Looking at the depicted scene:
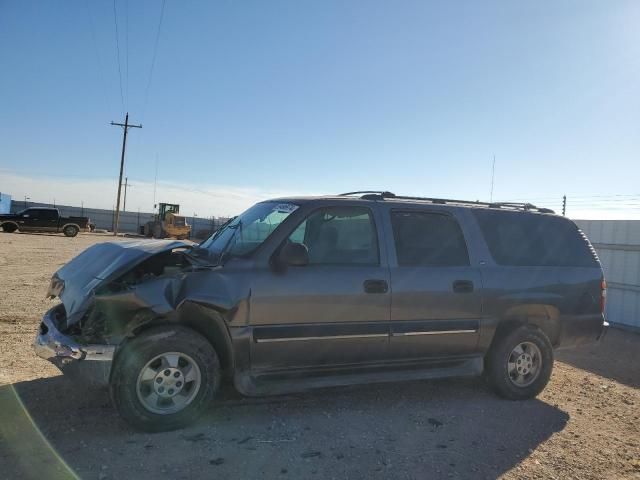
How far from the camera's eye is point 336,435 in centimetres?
408

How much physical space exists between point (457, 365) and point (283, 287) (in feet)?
6.62

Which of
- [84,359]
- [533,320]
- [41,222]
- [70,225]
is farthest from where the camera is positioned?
[70,225]

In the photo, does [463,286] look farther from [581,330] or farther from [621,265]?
[621,265]

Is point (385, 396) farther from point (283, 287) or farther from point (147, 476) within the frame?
point (147, 476)

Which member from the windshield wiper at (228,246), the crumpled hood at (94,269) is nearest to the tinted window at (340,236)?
the windshield wiper at (228,246)

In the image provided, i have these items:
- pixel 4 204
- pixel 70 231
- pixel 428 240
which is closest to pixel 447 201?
pixel 428 240

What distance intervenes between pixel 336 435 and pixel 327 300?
1.09 meters

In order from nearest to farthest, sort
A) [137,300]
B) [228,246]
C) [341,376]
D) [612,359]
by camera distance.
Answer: [137,300]
[341,376]
[228,246]
[612,359]

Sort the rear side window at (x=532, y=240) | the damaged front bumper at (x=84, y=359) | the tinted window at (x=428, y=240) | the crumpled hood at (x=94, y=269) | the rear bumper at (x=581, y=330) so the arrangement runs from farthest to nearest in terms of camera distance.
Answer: the rear bumper at (x=581, y=330)
the rear side window at (x=532, y=240)
the tinted window at (x=428, y=240)
the crumpled hood at (x=94, y=269)
the damaged front bumper at (x=84, y=359)

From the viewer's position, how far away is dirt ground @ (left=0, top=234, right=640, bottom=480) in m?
3.49

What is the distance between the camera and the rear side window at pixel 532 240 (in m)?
5.30

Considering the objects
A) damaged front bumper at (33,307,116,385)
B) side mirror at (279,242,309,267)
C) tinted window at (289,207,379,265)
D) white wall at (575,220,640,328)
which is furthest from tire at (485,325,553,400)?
white wall at (575,220,640,328)

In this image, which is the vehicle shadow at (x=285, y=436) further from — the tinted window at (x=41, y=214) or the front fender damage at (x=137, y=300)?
the tinted window at (x=41, y=214)

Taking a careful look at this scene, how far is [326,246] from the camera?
4.57 m
